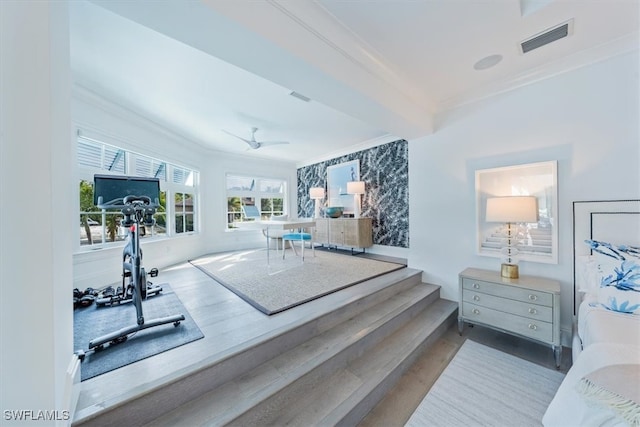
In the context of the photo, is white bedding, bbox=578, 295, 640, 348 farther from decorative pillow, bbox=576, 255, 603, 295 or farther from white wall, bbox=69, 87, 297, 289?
white wall, bbox=69, 87, 297, 289

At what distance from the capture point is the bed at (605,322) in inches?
39.6

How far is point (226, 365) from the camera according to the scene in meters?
1.53

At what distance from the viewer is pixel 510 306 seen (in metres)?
2.29

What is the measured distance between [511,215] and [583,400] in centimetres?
159

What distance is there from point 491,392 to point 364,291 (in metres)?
1.33

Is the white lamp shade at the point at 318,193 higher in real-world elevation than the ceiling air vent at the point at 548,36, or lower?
lower

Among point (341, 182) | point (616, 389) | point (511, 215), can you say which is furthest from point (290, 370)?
point (341, 182)

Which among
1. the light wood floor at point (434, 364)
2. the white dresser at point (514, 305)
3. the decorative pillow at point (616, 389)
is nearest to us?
the decorative pillow at point (616, 389)

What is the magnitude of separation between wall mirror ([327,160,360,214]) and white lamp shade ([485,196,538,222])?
3.19 metres

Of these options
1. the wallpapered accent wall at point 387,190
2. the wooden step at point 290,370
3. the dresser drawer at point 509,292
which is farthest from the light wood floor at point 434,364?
the wallpapered accent wall at point 387,190

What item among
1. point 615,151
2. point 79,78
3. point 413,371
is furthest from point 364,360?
point 79,78

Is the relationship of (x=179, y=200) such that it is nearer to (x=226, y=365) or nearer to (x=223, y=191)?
(x=223, y=191)

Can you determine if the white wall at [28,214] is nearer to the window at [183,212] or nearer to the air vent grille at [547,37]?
the air vent grille at [547,37]

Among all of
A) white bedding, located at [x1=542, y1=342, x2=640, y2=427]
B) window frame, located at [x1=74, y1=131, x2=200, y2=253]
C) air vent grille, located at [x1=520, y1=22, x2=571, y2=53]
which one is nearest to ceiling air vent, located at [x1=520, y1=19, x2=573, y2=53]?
air vent grille, located at [x1=520, y1=22, x2=571, y2=53]
